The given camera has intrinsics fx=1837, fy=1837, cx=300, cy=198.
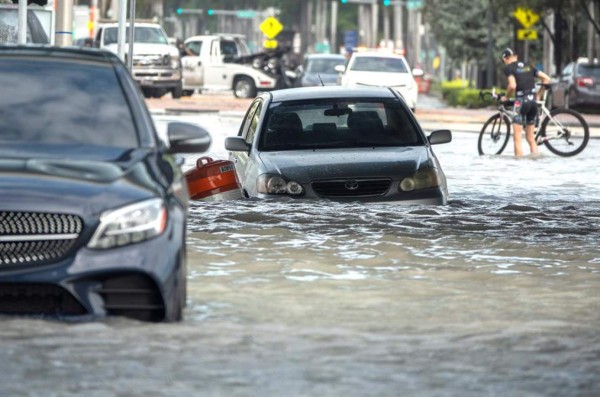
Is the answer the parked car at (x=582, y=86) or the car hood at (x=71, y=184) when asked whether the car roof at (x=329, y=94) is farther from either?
the parked car at (x=582, y=86)

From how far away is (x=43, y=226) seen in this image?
838 cm

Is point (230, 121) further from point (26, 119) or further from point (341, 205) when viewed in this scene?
point (26, 119)

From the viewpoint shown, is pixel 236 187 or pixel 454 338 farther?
pixel 236 187

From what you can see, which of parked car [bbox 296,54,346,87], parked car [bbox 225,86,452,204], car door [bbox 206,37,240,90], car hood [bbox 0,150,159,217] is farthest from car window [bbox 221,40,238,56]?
car hood [bbox 0,150,159,217]

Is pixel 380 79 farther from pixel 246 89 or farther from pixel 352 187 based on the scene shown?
pixel 352 187

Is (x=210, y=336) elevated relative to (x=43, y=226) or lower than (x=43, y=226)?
lower

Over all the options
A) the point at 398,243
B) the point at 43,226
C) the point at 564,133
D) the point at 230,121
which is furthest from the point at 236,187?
the point at 230,121

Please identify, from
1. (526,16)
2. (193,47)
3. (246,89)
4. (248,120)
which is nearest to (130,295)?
(248,120)

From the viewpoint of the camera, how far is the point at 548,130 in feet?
91.1

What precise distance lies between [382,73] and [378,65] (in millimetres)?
914

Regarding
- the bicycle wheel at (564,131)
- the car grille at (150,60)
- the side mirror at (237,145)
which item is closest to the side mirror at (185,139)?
the side mirror at (237,145)

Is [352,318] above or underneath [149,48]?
underneath

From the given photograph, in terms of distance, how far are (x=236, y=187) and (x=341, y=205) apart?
930 mm

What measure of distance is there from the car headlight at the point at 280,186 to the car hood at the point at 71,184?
6075mm
